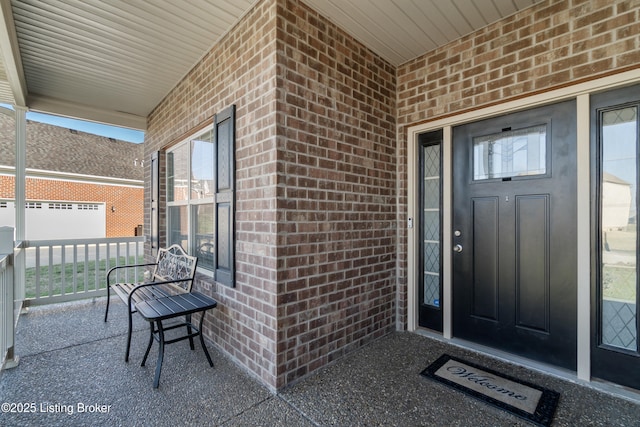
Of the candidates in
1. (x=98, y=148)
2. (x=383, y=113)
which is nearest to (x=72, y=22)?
(x=383, y=113)

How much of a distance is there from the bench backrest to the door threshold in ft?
7.94

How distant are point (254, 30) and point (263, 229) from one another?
1574mm

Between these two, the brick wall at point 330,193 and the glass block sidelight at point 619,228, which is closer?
the glass block sidelight at point 619,228

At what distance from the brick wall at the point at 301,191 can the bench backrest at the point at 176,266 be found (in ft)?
0.77

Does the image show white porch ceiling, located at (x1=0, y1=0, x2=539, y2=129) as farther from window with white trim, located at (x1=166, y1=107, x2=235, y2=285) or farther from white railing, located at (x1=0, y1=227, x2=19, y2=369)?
white railing, located at (x1=0, y1=227, x2=19, y2=369)

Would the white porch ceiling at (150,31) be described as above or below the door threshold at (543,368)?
above

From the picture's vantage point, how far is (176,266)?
10.2 ft

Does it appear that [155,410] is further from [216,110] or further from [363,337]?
[216,110]

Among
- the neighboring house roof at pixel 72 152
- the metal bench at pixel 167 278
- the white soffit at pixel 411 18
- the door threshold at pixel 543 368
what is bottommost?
the door threshold at pixel 543 368

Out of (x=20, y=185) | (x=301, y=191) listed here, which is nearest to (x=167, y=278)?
(x=301, y=191)

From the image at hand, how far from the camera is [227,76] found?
2.61 meters

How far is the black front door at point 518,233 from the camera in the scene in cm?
221

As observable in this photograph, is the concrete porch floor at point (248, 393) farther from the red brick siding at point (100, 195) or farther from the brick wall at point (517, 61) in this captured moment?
the red brick siding at point (100, 195)

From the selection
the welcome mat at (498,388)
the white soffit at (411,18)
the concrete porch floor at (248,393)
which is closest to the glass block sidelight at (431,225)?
the concrete porch floor at (248,393)
